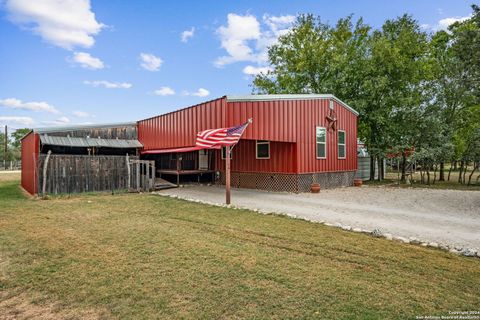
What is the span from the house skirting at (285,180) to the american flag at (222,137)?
153 inches

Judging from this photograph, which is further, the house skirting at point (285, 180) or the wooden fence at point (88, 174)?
the house skirting at point (285, 180)

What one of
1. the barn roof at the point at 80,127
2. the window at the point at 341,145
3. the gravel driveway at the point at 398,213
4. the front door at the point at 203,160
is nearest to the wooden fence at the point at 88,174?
the barn roof at the point at 80,127

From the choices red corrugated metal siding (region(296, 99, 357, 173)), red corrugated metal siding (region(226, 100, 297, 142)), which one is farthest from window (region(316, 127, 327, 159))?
red corrugated metal siding (region(226, 100, 297, 142))

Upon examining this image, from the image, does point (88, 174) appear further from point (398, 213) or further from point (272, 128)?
point (398, 213)

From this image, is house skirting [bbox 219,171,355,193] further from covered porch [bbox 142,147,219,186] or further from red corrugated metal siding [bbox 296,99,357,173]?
covered porch [bbox 142,147,219,186]

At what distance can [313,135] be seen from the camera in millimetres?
13266

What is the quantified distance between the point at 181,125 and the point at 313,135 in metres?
6.42

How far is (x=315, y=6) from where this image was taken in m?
22.6

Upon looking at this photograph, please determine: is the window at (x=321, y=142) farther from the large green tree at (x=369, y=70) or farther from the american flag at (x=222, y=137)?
the large green tree at (x=369, y=70)

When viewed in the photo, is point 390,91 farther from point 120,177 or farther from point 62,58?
point 62,58

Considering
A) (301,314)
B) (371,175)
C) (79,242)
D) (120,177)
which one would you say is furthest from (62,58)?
(371,175)

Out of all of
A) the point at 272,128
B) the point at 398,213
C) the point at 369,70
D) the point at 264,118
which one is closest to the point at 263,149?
the point at 272,128

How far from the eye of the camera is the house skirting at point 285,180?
12.6 metres

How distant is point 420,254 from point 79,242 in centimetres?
575
